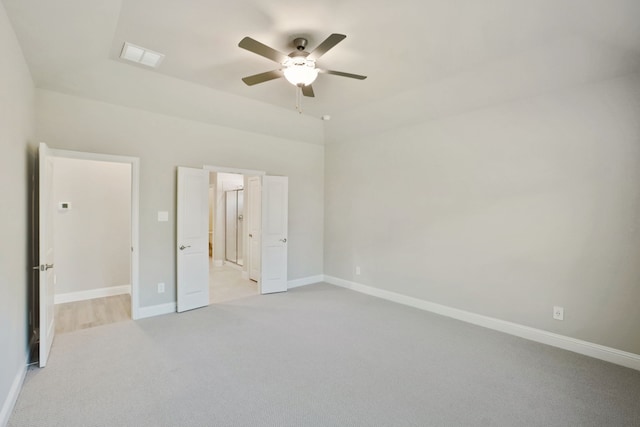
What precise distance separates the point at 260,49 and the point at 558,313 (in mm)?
3939

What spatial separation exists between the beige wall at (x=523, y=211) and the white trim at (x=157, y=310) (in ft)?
10.2

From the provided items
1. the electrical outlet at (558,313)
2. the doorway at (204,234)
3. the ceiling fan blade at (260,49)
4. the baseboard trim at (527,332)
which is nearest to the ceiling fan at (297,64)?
the ceiling fan blade at (260,49)

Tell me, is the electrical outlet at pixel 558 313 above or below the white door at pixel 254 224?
below

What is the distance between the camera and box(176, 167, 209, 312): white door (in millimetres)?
4316

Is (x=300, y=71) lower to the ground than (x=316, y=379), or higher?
higher

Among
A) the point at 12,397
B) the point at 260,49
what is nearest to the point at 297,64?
the point at 260,49

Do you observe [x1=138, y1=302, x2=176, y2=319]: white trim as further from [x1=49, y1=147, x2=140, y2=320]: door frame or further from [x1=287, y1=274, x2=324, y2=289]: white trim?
[x1=287, y1=274, x2=324, y2=289]: white trim

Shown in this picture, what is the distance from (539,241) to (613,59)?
184 centimetres

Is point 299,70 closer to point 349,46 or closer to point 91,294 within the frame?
point 349,46

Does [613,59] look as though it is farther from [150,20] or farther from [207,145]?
[207,145]

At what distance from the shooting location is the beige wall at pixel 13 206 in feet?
6.89

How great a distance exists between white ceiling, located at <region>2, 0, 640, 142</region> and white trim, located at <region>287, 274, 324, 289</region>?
327cm

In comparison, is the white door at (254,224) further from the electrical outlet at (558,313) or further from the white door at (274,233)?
the electrical outlet at (558,313)

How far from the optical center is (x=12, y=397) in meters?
2.27
